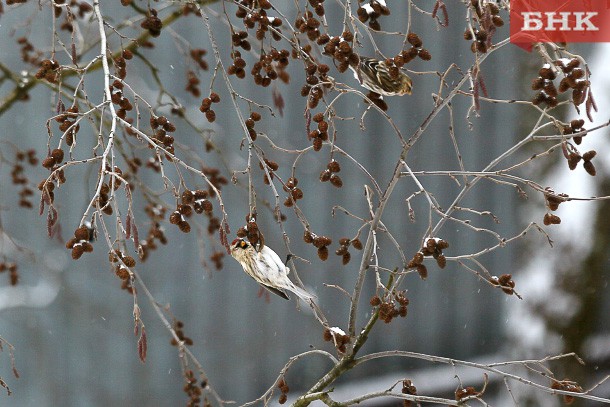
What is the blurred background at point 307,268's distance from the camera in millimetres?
2895

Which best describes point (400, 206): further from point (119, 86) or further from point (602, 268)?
point (119, 86)

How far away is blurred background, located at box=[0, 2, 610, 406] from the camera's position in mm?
2895

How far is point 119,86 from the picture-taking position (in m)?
1.13

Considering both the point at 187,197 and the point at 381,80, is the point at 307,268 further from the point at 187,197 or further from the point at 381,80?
the point at 187,197

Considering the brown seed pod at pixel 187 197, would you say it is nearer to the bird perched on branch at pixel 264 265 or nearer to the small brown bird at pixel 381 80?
the bird perched on branch at pixel 264 265

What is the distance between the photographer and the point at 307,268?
3.32 m

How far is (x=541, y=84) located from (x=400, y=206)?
2605 mm

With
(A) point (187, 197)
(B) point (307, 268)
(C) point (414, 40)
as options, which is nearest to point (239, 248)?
(A) point (187, 197)

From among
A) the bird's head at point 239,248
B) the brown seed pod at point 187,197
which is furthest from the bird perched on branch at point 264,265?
the brown seed pod at point 187,197

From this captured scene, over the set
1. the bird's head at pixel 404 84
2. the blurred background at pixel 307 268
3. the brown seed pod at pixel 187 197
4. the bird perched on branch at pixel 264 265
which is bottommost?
the blurred background at pixel 307 268

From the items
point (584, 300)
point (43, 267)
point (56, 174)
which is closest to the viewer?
point (56, 174)

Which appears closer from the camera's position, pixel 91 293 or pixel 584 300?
pixel 91 293

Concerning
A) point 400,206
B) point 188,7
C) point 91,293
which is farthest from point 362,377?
point 188,7

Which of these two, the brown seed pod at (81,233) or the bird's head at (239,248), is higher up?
the brown seed pod at (81,233)
